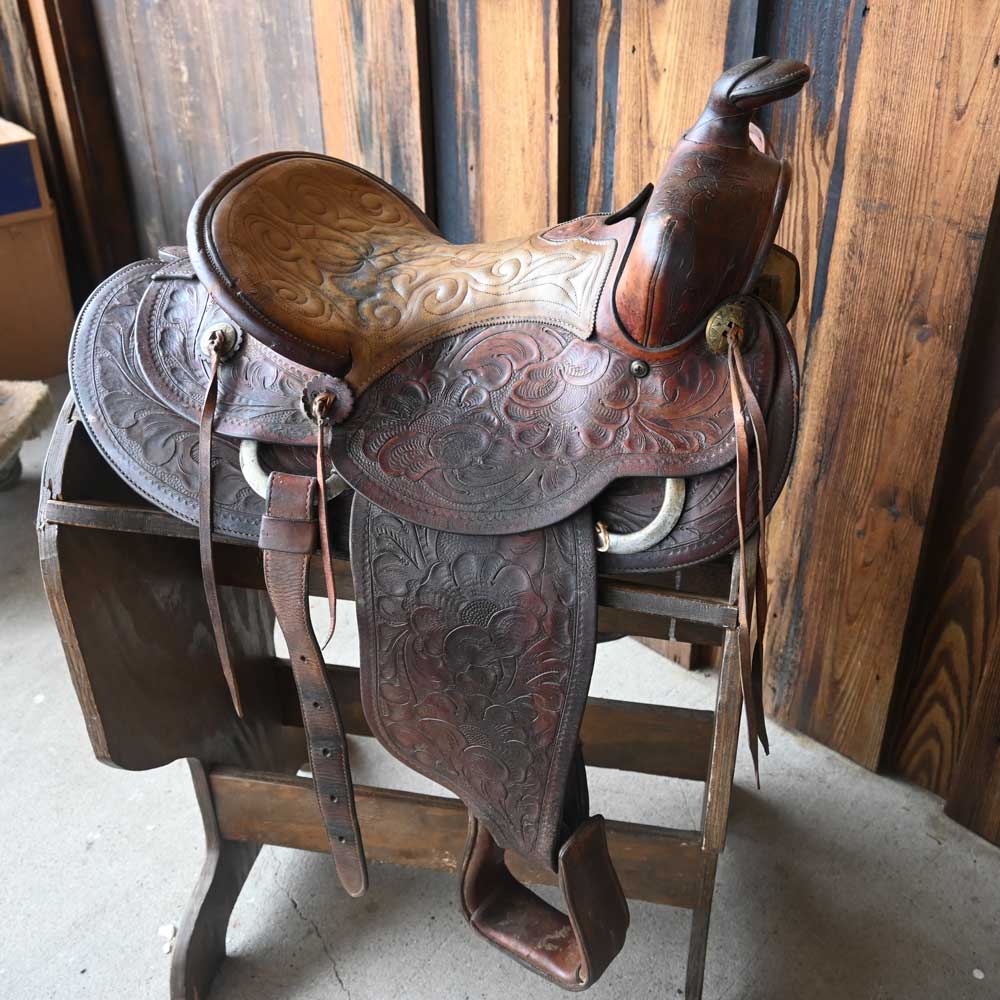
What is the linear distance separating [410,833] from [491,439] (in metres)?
0.59

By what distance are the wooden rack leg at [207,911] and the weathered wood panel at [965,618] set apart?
1083mm

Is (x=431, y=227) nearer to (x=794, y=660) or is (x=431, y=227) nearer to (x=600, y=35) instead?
(x=600, y=35)

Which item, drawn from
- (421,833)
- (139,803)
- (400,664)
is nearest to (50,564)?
(400,664)

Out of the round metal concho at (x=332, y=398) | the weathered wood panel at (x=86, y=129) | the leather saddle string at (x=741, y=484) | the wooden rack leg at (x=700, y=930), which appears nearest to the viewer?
the leather saddle string at (x=741, y=484)

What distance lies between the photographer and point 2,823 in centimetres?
161

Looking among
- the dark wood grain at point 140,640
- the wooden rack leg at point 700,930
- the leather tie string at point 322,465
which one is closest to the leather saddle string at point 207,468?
the leather tie string at point 322,465

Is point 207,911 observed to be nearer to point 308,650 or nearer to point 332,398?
point 308,650

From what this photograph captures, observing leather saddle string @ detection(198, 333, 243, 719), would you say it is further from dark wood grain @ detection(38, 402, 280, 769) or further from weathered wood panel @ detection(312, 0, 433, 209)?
weathered wood panel @ detection(312, 0, 433, 209)

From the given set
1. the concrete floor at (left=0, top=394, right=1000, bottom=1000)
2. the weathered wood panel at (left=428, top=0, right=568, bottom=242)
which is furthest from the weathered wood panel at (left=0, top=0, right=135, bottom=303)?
the concrete floor at (left=0, top=394, right=1000, bottom=1000)

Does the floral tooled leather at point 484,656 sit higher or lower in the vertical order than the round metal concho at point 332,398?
lower

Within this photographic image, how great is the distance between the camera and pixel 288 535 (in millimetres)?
978

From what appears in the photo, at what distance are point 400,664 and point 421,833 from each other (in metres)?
0.37

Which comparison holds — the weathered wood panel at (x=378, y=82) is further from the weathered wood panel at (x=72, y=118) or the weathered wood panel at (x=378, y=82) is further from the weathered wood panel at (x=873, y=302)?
the weathered wood panel at (x=72, y=118)

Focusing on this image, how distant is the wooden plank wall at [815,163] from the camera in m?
1.21
